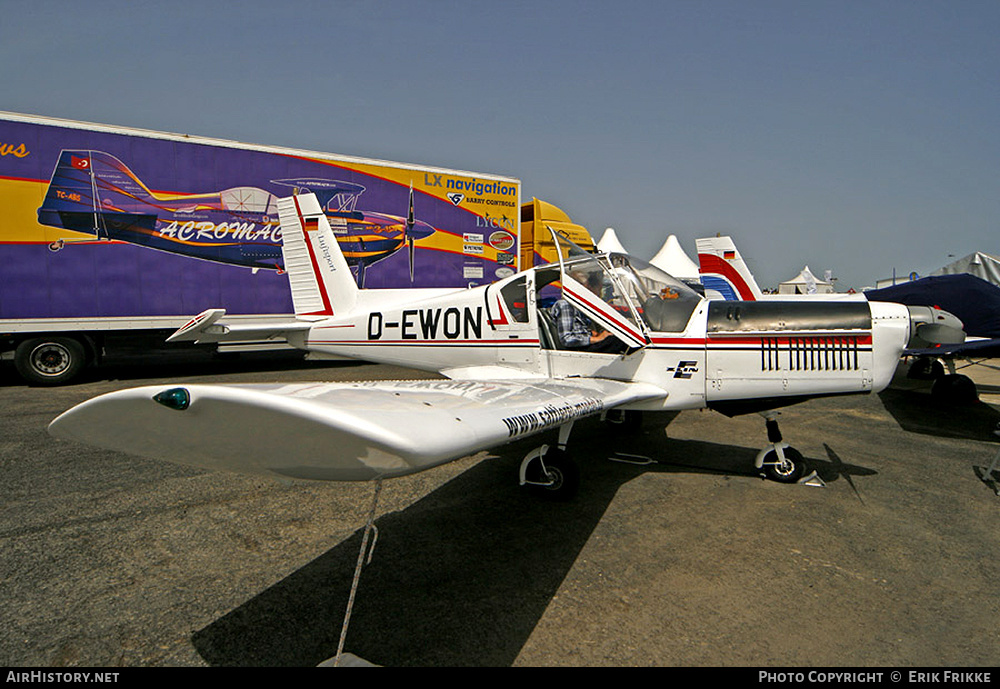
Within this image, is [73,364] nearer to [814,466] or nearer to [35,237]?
[35,237]

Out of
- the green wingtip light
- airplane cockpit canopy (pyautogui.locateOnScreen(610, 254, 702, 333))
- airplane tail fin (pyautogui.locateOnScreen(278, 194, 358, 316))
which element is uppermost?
airplane tail fin (pyautogui.locateOnScreen(278, 194, 358, 316))

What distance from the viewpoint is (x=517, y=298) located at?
18.9 ft

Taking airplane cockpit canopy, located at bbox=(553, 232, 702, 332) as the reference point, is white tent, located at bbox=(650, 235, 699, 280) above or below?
above

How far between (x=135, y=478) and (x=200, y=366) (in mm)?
7768

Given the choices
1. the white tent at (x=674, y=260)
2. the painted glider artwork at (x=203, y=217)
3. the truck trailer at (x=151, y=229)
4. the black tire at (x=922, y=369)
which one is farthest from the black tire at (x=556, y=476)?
the white tent at (x=674, y=260)

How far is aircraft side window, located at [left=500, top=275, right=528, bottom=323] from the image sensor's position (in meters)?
5.69

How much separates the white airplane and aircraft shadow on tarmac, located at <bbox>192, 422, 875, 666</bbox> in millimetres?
490

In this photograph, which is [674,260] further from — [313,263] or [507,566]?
[507,566]

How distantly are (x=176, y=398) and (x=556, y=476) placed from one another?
3.25m

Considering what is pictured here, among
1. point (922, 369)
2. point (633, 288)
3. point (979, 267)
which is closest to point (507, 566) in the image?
point (633, 288)

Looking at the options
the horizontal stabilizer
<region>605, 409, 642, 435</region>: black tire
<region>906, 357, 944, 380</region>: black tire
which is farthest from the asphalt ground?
<region>906, 357, 944, 380</region>: black tire

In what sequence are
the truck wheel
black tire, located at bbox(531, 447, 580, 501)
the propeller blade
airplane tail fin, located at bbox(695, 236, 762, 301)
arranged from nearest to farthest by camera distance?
black tire, located at bbox(531, 447, 580, 501) → the truck wheel → the propeller blade → airplane tail fin, located at bbox(695, 236, 762, 301)

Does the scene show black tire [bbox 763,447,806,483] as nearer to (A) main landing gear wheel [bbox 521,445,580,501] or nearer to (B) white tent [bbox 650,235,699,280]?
(A) main landing gear wheel [bbox 521,445,580,501]

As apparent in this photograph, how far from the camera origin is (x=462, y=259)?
41.2 ft
